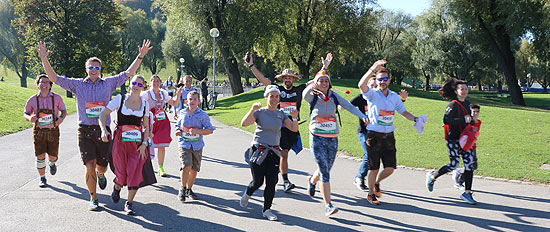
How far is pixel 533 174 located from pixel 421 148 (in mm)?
3321

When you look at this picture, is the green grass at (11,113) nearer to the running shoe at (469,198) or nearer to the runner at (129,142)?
the runner at (129,142)

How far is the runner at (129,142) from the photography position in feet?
18.1

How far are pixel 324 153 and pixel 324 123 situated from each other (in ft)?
1.35

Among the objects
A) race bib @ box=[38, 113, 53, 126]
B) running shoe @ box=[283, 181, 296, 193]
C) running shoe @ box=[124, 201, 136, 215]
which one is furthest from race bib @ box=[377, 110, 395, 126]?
race bib @ box=[38, 113, 53, 126]

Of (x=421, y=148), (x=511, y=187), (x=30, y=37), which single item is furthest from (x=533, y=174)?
(x=30, y=37)

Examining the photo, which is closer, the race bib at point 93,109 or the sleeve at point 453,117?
the race bib at point 93,109

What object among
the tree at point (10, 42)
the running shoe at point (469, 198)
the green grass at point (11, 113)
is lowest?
the green grass at point (11, 113)

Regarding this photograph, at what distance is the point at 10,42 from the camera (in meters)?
53.8

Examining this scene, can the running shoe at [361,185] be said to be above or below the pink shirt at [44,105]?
below

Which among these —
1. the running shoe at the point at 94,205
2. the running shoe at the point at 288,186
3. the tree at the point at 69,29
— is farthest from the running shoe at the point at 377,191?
the tree at the point at 69,29

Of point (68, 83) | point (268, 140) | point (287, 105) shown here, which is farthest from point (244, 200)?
point (68, 83)

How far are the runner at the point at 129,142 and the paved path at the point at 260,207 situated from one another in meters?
0.43

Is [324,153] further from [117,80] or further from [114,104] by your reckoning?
[117,80]

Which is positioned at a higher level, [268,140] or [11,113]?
[268,140]
